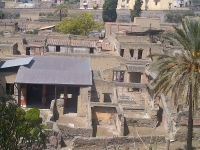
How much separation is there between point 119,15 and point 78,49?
44.8 m

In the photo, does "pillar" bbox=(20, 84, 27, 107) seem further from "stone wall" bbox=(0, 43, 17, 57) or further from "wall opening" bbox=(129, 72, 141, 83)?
"wall opening" bbox=(129, 72, 141, 83)

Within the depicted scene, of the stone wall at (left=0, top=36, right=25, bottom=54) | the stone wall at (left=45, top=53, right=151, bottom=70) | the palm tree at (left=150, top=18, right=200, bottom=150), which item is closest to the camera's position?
the palm tree at (left=150, top=18, right=200, bottom=150)

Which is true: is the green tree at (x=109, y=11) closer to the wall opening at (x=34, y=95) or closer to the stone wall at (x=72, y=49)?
the stone wall at (x=72, y=49)

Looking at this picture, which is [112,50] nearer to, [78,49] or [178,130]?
[78,49]

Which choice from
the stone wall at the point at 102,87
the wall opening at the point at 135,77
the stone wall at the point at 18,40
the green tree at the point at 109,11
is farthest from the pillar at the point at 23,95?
the green tree at the point at 109,11

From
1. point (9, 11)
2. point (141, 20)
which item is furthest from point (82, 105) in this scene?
point (9, 11)

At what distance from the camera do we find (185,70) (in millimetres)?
17203

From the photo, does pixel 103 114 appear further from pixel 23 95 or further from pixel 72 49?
pixel 72 49

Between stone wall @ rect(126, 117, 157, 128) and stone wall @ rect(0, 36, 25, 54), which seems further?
stone wall @ rect(0, 36, 25, 54)

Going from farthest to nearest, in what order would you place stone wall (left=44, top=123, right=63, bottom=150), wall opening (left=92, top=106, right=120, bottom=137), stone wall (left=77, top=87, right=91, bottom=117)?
stone wall (left=77, top=87, right=91, bottom=117) < wall opening (left=92, top=106, right=120, bottom=137) < stone wall (left=44, top=123, right=63, bottom=150)

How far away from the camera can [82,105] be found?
92.6 ft

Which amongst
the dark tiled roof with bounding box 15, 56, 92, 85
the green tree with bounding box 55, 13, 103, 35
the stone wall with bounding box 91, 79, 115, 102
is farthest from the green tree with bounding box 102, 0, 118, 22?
the stone wall with bounding box 91, 79, 115, 102

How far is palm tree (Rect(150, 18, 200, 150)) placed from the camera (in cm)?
1677

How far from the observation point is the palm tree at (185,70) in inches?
660
